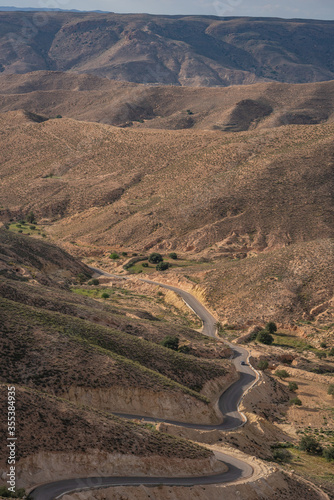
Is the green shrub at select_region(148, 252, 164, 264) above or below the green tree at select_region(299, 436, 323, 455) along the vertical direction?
below

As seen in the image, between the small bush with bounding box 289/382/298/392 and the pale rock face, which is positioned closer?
the pale rock face

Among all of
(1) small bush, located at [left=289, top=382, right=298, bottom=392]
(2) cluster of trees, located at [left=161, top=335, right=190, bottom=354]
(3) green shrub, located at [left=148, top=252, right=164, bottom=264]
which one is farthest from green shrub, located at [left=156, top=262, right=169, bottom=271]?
(1) small bush, located at [left=289, top=382, right=298, bottom=392]

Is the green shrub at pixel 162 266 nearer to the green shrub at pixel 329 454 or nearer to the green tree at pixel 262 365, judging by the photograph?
the green tree at pixel 262 365

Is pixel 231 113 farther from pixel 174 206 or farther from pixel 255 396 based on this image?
pixel 255 396

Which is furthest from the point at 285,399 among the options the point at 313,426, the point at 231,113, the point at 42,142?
the point at 231,113

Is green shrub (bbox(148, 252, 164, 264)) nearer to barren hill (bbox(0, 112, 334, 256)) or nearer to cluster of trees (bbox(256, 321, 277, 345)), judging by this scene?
barren hill (bbox(0, 112, 334, 256))
